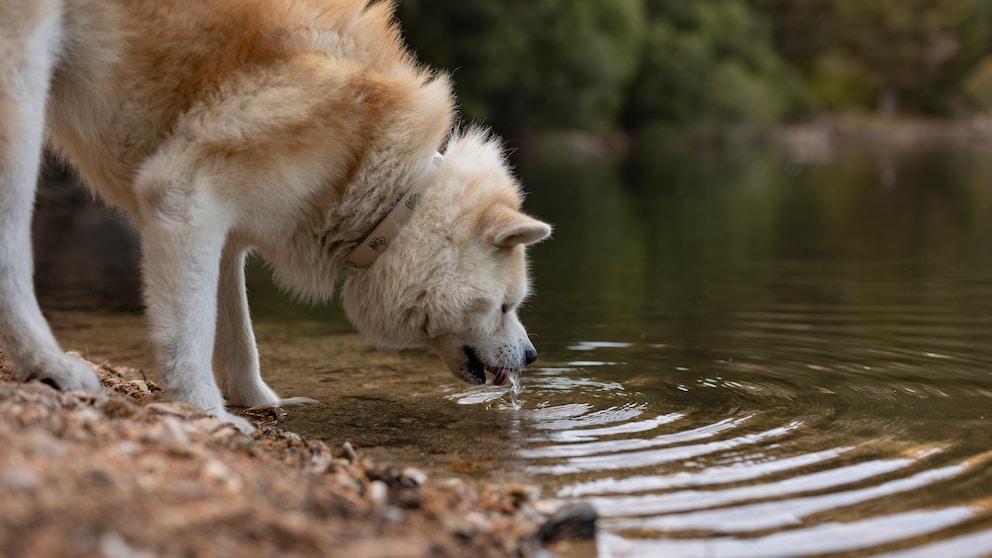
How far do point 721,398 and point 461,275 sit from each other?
1.60 metres

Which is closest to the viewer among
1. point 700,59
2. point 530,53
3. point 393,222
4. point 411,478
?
point 411,478

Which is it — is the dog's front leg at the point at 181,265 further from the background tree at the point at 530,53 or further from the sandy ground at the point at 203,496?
the background tree at the point at 530,53

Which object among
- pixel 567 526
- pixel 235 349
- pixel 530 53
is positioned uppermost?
pixel 530 53

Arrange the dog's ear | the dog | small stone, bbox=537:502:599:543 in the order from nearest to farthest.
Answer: small stone, bbox=537:502:599:543 < the dog < the dog's ear

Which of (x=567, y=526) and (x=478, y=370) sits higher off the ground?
(x=478, y=370)

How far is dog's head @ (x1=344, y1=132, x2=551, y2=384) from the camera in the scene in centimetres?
509

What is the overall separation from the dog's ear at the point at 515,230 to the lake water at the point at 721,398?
2.95 feet

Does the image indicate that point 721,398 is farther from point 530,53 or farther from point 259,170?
point 530,53

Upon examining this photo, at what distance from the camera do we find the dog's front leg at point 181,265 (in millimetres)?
4566

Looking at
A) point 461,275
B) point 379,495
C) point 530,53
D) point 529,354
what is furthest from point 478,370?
point 530,53

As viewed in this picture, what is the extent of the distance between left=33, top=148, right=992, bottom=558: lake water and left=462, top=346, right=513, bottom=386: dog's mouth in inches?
7.1

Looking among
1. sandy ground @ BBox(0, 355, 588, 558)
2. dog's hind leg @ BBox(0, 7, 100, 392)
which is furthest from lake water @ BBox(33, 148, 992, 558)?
dog's hind leg @ BBox(0, 7, 100, 392)

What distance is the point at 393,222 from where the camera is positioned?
5078 millimetres

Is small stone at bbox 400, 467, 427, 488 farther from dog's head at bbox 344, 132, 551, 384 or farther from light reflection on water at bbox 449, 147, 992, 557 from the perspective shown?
dog's head at bbox 344, 132, 551, 384
